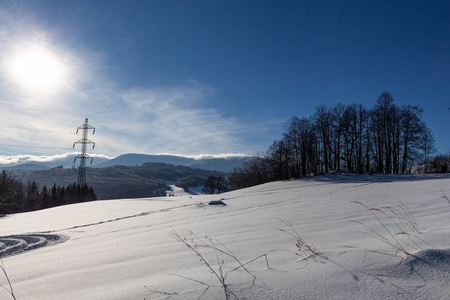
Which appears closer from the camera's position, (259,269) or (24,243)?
(259,269)

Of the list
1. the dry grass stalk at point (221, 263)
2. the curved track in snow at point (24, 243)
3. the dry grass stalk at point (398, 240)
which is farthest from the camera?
the curved track in snow at point (24, 243)

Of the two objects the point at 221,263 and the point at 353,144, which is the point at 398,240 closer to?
the point at 221,263

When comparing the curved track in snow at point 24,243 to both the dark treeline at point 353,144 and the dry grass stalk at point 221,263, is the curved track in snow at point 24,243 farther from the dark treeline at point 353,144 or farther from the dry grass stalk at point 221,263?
the dark treeline at point 353,144

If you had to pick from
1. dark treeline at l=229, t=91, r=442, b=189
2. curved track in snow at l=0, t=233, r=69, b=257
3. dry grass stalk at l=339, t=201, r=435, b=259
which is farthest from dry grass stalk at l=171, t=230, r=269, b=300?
dark treeline at l=229, t=91, r=442, b=189

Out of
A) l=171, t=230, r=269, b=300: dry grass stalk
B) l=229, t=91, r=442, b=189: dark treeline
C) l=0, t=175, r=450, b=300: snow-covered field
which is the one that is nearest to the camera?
l=0, t=175, r=450, b=300: snow-covered field

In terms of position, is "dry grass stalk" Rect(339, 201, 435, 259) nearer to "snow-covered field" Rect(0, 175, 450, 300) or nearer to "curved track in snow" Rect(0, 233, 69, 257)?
"snow-covered field" Rect(0, 175, 450, 300)

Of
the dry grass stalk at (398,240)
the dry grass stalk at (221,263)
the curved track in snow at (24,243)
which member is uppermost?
the dry grass stalk at (398,240)

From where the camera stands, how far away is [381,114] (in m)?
27.6

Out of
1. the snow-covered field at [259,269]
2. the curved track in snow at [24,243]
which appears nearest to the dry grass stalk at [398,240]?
the snow-covered field at [259,269]

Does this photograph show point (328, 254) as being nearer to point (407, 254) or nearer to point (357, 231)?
point (407, 254)

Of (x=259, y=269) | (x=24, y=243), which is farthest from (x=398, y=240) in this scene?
(x=24, y=243)

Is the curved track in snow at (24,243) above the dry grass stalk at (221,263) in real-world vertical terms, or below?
below

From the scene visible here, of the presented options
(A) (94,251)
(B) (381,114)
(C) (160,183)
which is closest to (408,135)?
(B) (381,114)

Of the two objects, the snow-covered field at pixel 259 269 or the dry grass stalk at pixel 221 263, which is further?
the dry grass stalk at pixel 221 263
